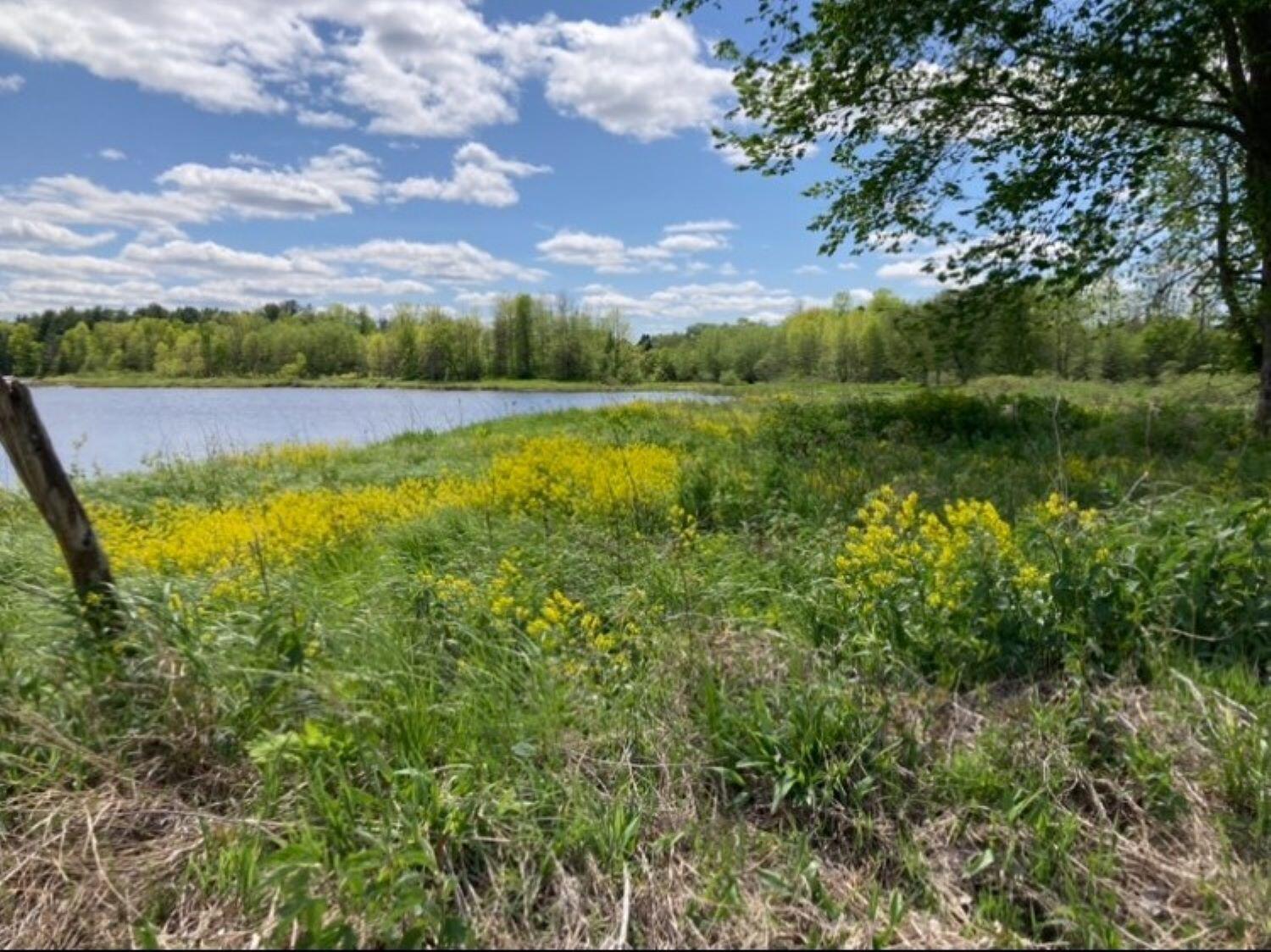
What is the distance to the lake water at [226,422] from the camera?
38.8 ft

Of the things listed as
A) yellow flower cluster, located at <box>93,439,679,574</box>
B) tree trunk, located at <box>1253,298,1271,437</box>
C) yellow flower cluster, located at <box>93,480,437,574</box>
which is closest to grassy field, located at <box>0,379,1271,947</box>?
yellow flower cluster, located at <box>93,480,437,574</box>

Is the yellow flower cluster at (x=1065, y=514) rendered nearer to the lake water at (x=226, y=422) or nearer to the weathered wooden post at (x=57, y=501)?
the weathered wooden post at (x=57, y=501)

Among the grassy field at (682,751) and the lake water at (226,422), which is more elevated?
the grassy field at (682,751)

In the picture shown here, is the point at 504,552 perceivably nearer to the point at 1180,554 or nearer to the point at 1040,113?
the point at 1180,554

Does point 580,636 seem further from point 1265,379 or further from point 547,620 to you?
point 1265,379

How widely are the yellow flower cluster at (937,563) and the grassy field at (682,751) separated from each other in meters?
0.02

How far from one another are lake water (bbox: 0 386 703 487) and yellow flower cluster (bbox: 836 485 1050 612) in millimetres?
4208

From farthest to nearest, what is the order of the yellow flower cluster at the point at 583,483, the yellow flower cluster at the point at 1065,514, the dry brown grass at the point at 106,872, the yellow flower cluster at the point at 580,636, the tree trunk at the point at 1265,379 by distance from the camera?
the tree trunk at the point at 1265,379, the yellow flower cluster at the point at 583,483, the yellow flower cluster at the point at 1065,514, the yellow flower cluster at the point at 580,636, the dry brown grass at the point at 106,872

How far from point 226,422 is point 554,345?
544 inches

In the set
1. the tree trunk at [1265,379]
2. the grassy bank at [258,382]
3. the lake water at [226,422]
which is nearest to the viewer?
the tree trunk at [1265,379]

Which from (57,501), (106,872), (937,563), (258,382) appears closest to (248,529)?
(57,501)

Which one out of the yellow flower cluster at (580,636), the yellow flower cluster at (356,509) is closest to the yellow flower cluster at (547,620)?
the yellow flower cluster at (580,636)

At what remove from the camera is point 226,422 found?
20.5 m

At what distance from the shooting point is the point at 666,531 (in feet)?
17.7
